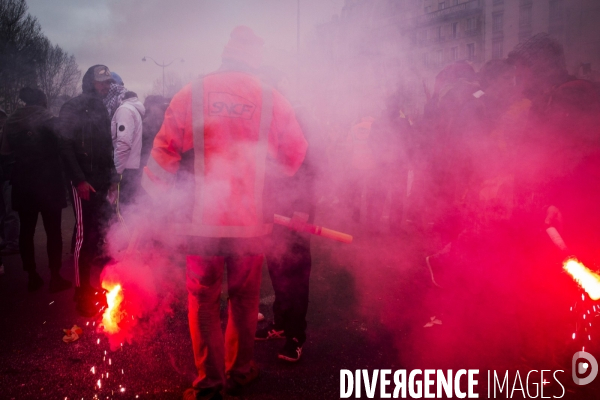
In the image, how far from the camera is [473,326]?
2934 millimetres

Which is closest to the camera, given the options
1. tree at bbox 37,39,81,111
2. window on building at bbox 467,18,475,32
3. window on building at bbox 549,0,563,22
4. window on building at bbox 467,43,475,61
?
window on building at bbox 549,0,563,22

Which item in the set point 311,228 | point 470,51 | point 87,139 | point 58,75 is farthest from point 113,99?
point 58,75

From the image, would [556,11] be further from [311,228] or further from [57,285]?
[57,285]

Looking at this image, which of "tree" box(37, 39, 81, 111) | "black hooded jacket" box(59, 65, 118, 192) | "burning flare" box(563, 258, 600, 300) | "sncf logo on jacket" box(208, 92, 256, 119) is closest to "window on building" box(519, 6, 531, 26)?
"burning flare" box(563, 258, 600, 300)

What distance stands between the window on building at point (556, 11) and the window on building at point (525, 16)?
0.21 metres

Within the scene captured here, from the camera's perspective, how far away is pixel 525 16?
4.18 meters

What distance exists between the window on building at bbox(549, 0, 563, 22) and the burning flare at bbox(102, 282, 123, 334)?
4.79 metres

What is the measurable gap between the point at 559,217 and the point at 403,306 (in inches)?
54.3

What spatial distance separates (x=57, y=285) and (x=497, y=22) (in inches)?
223

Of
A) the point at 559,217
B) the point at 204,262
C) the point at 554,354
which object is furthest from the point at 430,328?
the point at 204,262

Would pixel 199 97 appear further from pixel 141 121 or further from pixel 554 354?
pixel 554 354

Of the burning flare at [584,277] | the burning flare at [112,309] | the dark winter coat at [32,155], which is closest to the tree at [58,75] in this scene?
the dark winter coat at [32,155]

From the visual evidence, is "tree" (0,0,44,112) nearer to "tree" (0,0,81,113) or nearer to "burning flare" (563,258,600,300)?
"tree" (0,0,81,113)

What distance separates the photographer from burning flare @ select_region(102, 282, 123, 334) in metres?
2.86
